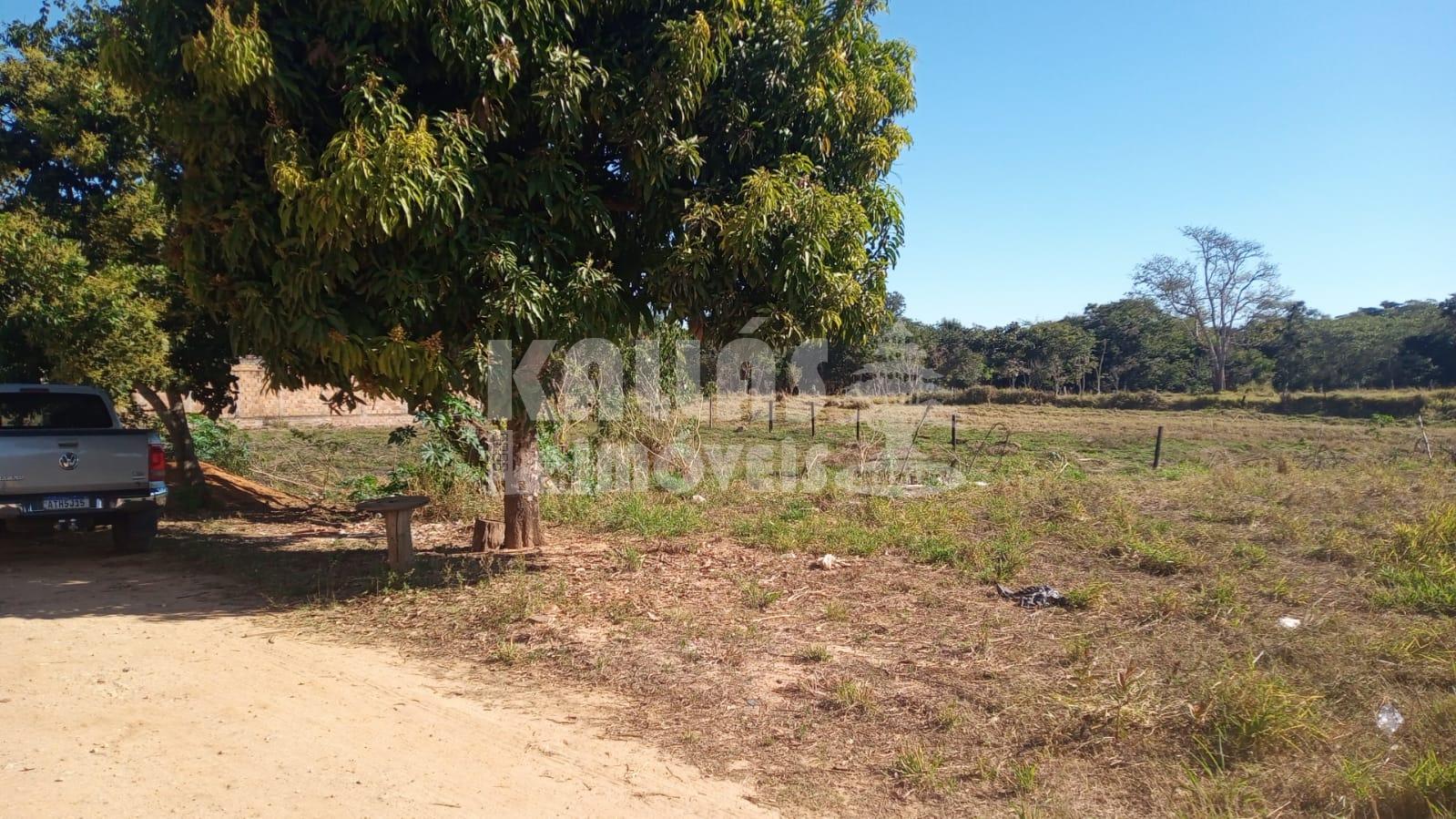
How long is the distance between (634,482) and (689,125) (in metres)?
6.43

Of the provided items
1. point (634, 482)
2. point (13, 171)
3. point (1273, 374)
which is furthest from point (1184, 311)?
point (13, 171)

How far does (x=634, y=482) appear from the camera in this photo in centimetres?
1226

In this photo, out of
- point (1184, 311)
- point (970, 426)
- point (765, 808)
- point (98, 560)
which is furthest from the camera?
point (1184, 311)

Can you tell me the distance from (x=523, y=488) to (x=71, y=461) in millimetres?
3840

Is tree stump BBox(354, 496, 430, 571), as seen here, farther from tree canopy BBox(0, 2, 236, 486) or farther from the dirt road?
tree canopy BBox(0, 2, 236, 486)

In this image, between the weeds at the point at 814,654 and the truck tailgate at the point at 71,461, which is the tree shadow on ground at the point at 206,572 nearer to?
the truck tailgate at the point at 71,461

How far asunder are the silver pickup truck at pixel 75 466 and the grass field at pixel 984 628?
0.84 m

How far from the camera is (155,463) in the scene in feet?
26.7

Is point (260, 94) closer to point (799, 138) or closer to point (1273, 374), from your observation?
point (799, 138)

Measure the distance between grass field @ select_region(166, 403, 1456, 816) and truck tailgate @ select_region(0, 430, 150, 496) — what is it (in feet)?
3.64

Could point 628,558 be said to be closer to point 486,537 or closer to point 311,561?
point 486,537

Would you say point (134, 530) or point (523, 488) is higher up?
point (523, 488)

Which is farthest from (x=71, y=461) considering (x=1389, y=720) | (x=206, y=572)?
(x=1389, y=720)

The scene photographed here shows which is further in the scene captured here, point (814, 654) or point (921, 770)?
point (814, 654)
